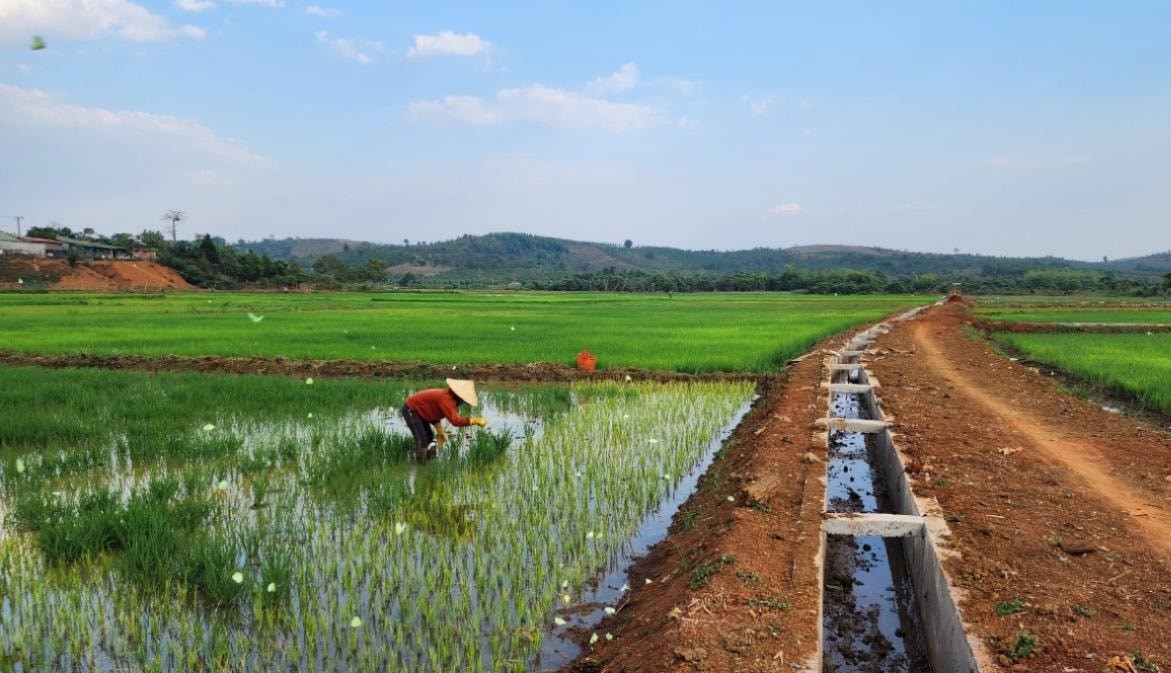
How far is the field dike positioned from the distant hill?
85.5 metres

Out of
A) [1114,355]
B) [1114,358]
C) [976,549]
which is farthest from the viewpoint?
[1114,355]

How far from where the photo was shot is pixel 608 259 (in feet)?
522

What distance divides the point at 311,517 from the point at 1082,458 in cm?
685

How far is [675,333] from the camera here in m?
20.8

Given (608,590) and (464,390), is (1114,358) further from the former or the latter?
(608,590)

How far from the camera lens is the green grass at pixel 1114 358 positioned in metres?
10.1

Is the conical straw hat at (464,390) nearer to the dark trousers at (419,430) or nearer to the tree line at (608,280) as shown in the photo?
the dark trousers at (419,430)

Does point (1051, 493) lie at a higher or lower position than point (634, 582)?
higher

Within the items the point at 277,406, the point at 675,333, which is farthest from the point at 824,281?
the point at 277,406

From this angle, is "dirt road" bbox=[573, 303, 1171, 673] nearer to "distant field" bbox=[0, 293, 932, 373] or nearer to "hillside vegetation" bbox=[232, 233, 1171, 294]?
"distant field" bbox=[0, 293, 932, 373]

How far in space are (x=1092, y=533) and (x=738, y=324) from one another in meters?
20.6

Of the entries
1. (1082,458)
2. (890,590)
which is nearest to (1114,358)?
(1082,458)

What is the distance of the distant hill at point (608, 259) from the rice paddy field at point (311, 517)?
267ft

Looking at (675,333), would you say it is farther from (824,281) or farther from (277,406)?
(824,281)
